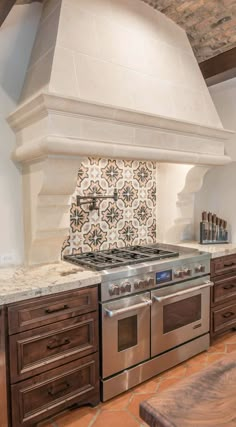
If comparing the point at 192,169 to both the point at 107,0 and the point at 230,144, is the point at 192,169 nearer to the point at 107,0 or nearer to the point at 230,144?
the point at 230,144

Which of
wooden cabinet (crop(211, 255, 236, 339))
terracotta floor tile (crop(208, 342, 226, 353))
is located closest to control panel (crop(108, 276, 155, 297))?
wooden cabinet (crop(211, 255, 236, 339))

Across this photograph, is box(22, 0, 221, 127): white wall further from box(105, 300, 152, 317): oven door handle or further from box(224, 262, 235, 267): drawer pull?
box(105, 300, 152, 317): oven door handle

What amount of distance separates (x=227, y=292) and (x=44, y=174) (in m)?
2.14

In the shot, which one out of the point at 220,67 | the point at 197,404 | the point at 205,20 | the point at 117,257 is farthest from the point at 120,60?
the point at 197,404

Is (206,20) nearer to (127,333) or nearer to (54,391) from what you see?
(127,333)

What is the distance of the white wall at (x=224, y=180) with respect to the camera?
11.5ft

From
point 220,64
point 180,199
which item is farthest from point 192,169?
point 220,64

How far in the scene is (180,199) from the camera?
333 centimetres

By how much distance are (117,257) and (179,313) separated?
0.72 m

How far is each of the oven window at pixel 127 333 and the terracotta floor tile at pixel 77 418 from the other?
0.45 metres

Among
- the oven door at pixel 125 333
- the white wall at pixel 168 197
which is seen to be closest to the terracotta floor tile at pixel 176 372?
the oven door at pixel 125 333

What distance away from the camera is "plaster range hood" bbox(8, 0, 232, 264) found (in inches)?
80.0

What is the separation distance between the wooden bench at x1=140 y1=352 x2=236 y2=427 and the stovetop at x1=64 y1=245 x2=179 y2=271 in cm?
121

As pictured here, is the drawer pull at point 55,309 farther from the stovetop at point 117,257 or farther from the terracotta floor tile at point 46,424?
the terracotta floor tile at point 46,424
